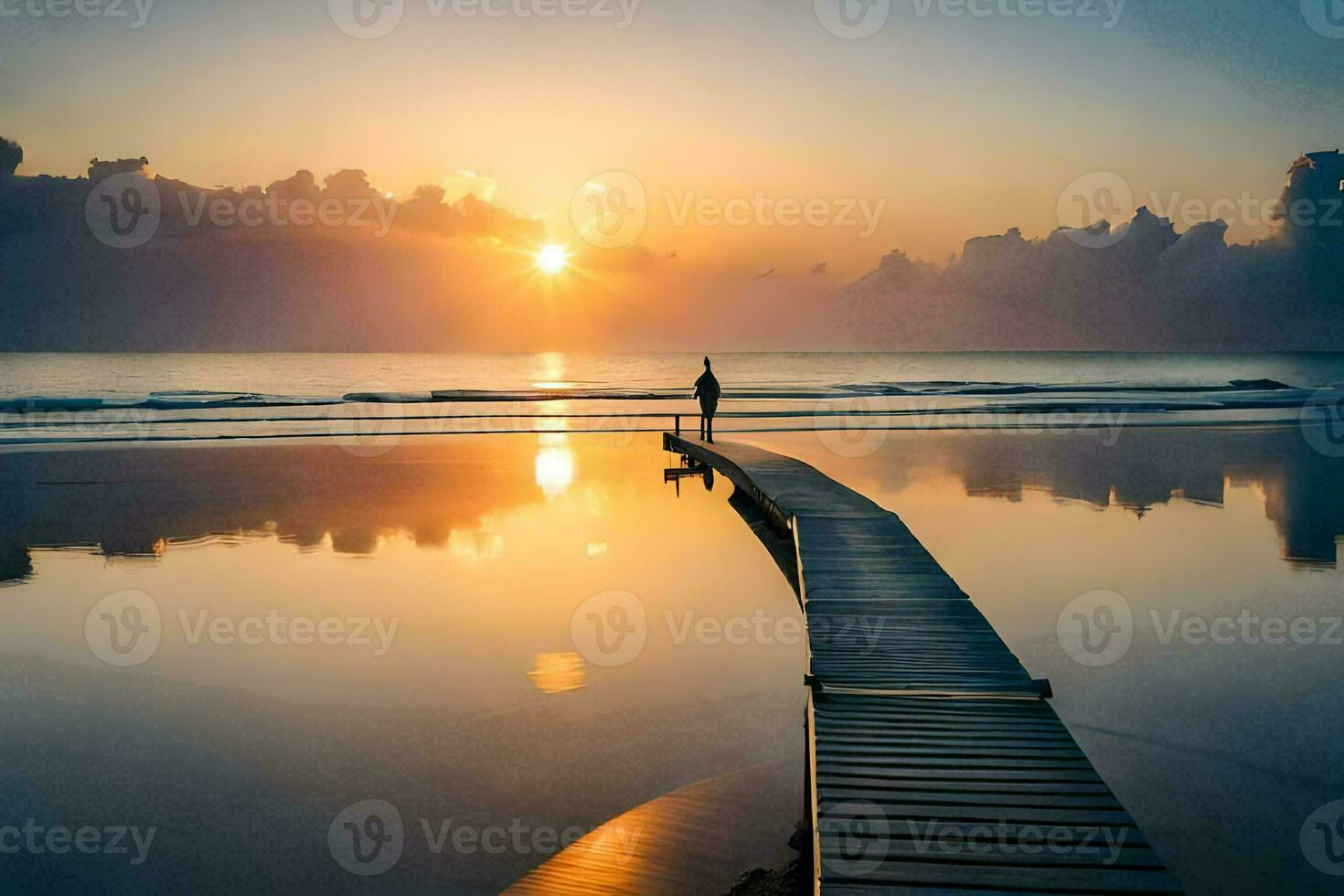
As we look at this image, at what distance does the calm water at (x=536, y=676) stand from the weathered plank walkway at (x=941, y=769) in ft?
2.97

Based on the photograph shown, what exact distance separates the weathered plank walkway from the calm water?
0.91 m

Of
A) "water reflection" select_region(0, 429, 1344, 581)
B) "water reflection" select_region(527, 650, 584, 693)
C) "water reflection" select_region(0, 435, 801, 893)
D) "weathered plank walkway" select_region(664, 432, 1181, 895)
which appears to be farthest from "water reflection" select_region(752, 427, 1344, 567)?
"water reflection" select_region(527, 650, 584, 693)

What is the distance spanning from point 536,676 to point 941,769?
14.9ft

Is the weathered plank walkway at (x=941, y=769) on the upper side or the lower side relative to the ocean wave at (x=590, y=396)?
lower

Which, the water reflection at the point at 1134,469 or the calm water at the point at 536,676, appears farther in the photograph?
the water reflection at the point at 1134,469

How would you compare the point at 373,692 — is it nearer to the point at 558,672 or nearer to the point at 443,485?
the point at 558,672

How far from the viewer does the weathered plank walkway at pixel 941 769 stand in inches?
171

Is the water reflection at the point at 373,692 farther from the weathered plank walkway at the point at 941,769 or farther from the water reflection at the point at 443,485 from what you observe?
the weathered plank walkway at the point at 941,769

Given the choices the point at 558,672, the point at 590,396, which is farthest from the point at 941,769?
the point at 590,396

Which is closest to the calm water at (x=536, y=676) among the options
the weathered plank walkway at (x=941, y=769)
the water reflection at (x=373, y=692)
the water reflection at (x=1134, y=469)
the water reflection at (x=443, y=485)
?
the water reflection at (x=373, y=692)

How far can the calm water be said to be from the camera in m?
6.24

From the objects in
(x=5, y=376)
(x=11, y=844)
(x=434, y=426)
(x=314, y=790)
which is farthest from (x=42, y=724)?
(x=5, y=376)

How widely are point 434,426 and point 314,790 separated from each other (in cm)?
3146

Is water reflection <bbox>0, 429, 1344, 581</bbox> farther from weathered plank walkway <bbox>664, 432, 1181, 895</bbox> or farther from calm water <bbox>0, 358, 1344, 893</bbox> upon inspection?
weathered plank walkway <bbox>664, 432, 1181, 895</bbox>
